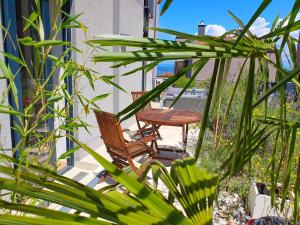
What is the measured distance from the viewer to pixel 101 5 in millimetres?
5242

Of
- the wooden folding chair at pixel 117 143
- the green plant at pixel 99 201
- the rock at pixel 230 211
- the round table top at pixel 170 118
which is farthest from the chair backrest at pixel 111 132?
the green plant at pixel 99 201

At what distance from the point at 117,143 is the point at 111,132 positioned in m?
0.18

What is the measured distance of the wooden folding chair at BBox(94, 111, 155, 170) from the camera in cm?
344

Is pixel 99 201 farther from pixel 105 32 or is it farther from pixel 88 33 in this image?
pixel 105 32

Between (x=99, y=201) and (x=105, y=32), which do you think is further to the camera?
(x=105, y=32)

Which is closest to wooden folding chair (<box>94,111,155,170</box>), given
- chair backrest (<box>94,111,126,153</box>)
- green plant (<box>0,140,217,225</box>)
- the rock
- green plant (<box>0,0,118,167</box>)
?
chair backrest (<box>94,111,126,153</box>)

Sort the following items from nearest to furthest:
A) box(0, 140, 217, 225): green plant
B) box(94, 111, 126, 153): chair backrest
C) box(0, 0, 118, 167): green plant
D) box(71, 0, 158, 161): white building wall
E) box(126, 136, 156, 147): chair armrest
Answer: box(0, 140, 217, 225): green plant < box(0, 0, 118, 167): green plant < box(94, 111, 126, 153): chair backrest < box(126, 136, 156, 147): chair armrest < box(71, 0, 158, 161): white building wall

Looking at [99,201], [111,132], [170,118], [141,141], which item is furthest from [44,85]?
[170,118]

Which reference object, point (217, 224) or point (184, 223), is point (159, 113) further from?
point (184, 223)

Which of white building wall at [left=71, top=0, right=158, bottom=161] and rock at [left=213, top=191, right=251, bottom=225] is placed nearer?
rock at [left=213, top=191, right=251, bottom=225]

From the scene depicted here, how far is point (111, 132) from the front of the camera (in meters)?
3.57

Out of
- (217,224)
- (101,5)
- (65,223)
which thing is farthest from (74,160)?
(65,223)

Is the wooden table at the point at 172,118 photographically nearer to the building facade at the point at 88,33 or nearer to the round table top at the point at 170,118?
the round table top at the point at 170,118

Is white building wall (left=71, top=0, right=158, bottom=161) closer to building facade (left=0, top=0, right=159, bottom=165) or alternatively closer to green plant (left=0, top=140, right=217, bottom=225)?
building facade (left=0, top=0, right=159, bottom=165)
